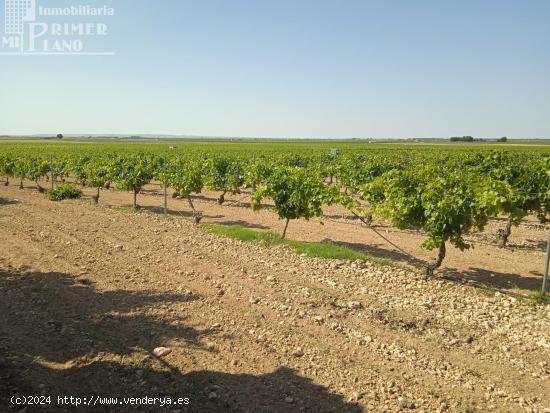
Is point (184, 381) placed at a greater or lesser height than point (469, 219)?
lesser

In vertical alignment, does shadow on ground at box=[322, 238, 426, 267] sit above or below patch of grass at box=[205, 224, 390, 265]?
below

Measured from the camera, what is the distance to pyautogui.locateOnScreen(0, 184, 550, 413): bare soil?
5.05m

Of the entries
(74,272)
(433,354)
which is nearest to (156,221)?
(74,272)

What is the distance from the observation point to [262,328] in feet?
22.0

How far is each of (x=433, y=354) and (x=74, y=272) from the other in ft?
25.2

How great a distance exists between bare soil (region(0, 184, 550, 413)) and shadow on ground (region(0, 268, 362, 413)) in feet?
0.08

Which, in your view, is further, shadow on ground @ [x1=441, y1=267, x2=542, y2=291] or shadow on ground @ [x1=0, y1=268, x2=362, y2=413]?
shadow on ground @ [x1=441, y1=267, x2=542, y2=291]

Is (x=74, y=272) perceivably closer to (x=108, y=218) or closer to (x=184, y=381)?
(x=184, y=381)

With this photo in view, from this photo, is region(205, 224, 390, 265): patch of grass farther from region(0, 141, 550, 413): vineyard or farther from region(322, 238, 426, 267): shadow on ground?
region(322, 238, 426, 267): shadow on ground

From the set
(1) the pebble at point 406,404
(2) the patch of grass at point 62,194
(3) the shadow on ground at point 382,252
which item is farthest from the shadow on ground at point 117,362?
(2) the patch of grass at point 62,194

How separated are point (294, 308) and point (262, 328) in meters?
0.97

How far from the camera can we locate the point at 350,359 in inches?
230

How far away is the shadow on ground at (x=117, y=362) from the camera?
484 centimetres

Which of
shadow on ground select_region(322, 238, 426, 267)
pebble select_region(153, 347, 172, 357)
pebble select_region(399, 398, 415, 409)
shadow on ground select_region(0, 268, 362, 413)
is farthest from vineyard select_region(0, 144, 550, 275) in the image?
pebble select_region(153, 347, 172, 357)
